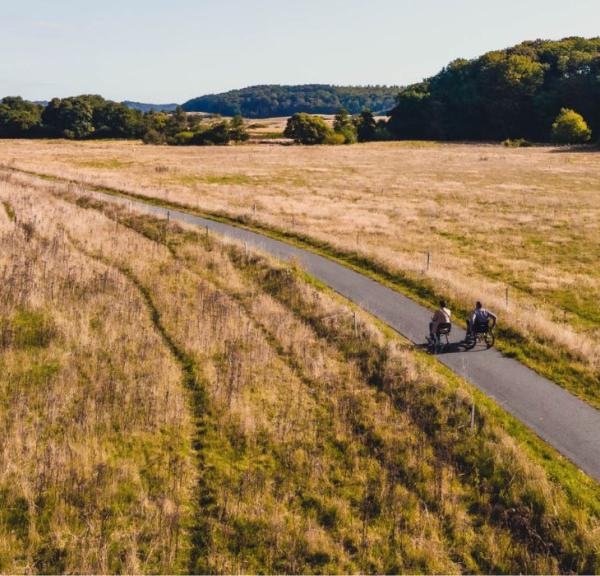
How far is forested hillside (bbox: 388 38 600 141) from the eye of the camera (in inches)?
4353

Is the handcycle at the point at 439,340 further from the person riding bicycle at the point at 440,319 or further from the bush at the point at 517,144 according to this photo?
the bush at the point at 517,144

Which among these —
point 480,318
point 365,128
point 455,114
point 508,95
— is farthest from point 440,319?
point 455,114

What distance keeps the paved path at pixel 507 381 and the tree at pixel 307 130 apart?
87387mm

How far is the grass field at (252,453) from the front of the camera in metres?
9.01

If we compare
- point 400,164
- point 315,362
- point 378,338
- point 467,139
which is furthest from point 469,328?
point 467,139

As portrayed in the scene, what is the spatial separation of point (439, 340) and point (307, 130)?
3789 inches

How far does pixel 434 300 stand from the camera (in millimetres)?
21203

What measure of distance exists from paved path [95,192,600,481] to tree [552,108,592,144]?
310 ft

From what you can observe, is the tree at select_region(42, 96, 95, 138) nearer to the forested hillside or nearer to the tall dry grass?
the forested hillside

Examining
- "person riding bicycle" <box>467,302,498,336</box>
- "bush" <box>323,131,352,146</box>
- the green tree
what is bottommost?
"person riding bicycle" <box>467,302,498,336</box>

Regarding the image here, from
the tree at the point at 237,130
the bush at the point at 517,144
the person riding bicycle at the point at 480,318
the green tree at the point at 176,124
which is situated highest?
the green tree at the point at 176,124

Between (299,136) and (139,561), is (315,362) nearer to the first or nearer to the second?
(139,561)

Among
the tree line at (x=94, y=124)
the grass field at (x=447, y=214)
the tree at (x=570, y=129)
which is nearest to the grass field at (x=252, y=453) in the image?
the grass field at (x=447, y=214)

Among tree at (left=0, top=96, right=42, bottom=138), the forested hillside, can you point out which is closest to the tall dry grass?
tree at (left=0, top=96, right=42, bottom=138)
